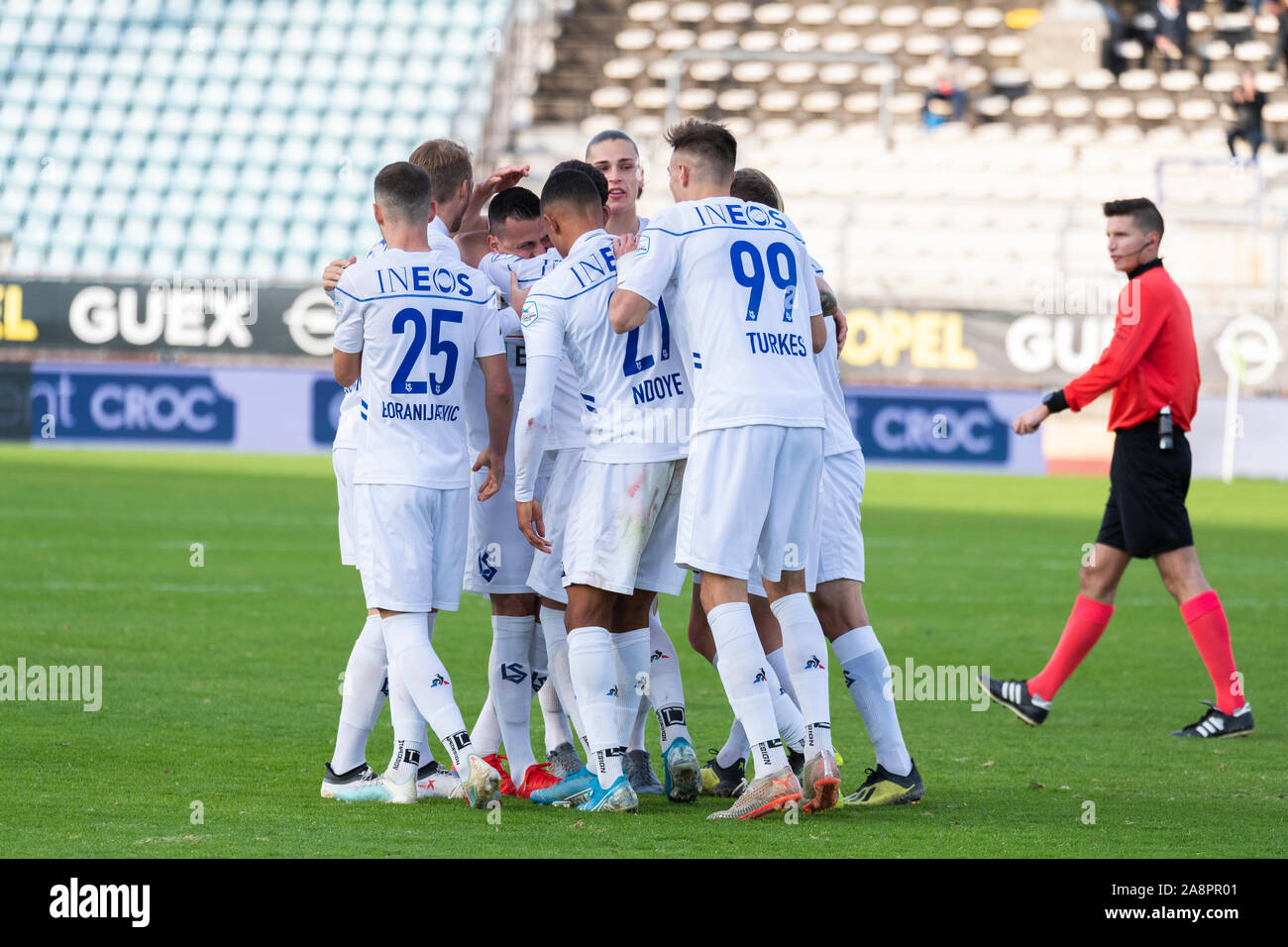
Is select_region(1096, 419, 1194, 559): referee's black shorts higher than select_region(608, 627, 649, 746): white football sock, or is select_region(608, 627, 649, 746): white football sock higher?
select_region(1096, 419, 1194, 559): referee's black shorts

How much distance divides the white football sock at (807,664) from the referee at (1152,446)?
209 centimetres

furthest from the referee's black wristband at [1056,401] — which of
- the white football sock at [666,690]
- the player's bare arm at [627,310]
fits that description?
the player's bare arm at [627,310]

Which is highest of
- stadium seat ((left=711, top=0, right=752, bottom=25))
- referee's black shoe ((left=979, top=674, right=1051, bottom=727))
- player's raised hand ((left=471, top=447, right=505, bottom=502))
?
stadium seat ((left=711, top=0, right=752, bottom=25))

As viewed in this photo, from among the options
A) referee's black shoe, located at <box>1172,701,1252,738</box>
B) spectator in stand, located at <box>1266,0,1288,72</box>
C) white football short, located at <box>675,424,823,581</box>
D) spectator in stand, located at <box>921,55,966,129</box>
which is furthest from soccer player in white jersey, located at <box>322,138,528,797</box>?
spectator in stand, located at <box>1266,0,1288,72</box>

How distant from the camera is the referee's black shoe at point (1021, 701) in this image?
24.3ft

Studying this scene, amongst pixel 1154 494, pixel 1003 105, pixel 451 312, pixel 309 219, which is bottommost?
pixel 1154 494

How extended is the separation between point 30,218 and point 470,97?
7238 millimetres

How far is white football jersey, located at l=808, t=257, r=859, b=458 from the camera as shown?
5.93m

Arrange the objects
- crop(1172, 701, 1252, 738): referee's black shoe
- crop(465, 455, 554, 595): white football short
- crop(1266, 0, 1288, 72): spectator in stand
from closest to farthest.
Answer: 1. crop(465, 455, 554, 595): white football short
2. crop(1172, 701, 1252, 738): referee's black shoe
3. crop(1266, 0, 1288, 72): spectator in stand

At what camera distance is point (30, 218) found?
91.8 feet

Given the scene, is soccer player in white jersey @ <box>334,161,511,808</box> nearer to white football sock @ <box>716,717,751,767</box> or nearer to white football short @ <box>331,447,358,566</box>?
white football short @ <box>331,447,358,566</box>

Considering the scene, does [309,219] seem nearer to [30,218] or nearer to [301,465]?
[30,218]

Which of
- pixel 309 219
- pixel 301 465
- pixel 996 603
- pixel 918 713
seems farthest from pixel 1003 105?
pixel 918 713

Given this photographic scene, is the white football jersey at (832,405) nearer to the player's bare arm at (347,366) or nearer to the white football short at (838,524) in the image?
the white football short at (838,524)
